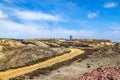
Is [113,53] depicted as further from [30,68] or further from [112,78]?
[112,78]

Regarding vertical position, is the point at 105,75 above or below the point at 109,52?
below

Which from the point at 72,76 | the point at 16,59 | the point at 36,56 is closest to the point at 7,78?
the point at 72,76

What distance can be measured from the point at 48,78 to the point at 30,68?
1235 cm

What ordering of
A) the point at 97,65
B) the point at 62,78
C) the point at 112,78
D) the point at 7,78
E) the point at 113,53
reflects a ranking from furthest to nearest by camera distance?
the point at 113,53 < the point at 97,65 < the point at 7,78 < the point at 62,78 < the point at 112,78

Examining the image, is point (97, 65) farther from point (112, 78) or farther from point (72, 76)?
point (112, 78)

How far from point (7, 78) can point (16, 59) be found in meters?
16.3

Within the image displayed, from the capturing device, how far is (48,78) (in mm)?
44000

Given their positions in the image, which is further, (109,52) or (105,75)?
(109,52)

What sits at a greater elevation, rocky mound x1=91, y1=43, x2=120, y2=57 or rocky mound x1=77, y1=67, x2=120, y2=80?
rocky mound x1=91, y1=43, x2=120, y2=57

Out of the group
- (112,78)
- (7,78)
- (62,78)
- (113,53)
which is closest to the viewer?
(112,78)

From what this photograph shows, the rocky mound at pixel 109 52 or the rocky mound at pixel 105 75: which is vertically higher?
the rocky mound at pixel 109 52

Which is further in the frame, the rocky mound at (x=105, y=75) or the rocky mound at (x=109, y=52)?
the rocky mound at (x=109, y=52)

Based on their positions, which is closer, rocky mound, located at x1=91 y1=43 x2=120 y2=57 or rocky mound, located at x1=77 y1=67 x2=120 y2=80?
rocky mound, located at x1=77 y1=67 x2=120 y2=80

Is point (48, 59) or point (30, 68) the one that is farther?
point (48, 59)
